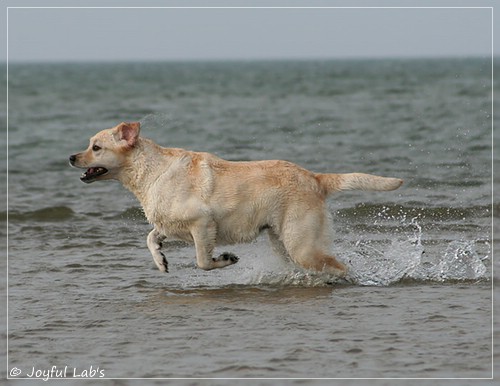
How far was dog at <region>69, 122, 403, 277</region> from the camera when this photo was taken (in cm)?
927

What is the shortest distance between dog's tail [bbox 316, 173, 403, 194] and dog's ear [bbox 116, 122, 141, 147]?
1.87m

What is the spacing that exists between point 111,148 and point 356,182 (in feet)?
8.08

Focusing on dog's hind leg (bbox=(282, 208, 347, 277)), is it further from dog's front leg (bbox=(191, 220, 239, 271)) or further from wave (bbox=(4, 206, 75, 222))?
wave (bbox=(4, 206, 75, 222))

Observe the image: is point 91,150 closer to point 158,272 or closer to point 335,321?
point 158,272

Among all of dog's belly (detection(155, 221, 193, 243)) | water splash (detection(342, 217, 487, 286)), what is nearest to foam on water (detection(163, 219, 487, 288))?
water splash (detection(342, 217, 487, 286))

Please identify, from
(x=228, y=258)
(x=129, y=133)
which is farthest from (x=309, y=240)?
(x=129, y=133)

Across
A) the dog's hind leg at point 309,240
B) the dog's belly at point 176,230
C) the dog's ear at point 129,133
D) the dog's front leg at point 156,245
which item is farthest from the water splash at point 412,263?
the dog's ear at point 129,133

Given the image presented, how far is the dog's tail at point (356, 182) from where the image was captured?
9242 millimetres

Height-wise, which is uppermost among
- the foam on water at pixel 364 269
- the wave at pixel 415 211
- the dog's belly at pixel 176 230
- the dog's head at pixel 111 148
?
the dog's head at pixel 111 148

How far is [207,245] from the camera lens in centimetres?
935

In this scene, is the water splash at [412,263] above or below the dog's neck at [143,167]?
below

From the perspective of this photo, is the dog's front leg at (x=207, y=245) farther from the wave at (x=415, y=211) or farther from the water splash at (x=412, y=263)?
the wave at (x=415, y=211)

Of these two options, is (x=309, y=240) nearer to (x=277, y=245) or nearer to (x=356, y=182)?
(x=277, y=245)

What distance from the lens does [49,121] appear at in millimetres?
31578
